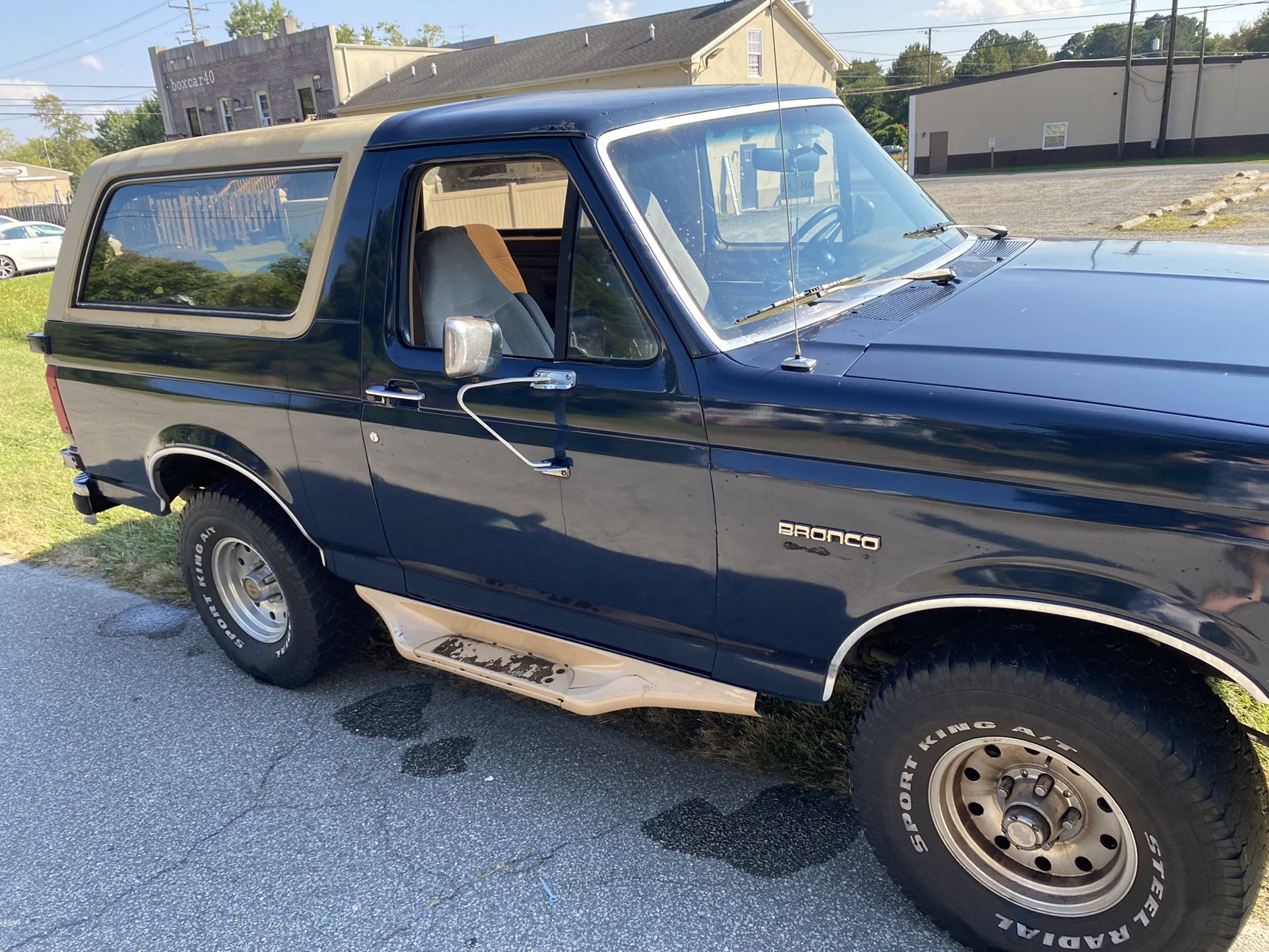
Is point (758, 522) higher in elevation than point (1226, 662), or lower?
higher

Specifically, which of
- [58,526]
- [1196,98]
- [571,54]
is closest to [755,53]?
[571,54]

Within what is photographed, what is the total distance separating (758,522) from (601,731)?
1514mm

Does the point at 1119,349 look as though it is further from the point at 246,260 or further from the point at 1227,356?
the point at 246,260

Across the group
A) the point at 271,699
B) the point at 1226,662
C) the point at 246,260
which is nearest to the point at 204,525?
the point at 271,699

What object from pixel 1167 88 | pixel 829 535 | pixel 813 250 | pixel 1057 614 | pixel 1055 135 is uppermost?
pixel 1167 88

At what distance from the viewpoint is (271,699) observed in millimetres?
4055

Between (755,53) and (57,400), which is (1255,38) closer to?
(755,53)

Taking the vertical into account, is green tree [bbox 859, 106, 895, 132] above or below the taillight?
above

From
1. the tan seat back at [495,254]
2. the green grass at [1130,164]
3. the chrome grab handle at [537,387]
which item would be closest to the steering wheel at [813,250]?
the chrome grab handle at [537,387]

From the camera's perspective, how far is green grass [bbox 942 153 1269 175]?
36.5m

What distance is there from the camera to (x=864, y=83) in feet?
241

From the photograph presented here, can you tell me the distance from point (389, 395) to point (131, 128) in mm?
82364

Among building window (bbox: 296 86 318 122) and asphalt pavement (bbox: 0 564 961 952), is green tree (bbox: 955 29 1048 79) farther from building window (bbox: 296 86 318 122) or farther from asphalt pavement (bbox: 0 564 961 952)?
asphalt pavement (bbox: 0 564 961 952)

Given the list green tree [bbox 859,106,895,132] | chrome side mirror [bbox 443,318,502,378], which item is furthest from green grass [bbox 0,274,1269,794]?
green tree [bbox 859,106,895,132]
